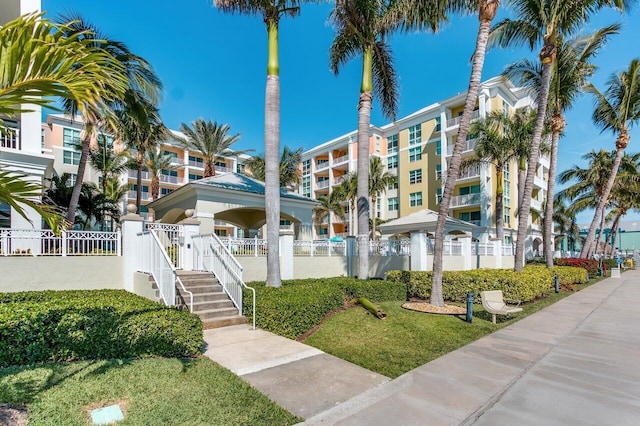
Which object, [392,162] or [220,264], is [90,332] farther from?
[392,162]

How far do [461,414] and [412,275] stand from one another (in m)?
8.60

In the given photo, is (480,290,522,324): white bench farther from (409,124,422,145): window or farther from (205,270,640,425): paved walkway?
(409,124,422,145): window

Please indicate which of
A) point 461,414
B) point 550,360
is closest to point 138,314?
point 461,414

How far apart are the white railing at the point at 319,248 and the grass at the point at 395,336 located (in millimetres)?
4640

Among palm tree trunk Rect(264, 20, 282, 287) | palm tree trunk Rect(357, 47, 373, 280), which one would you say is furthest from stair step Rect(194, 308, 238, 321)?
palm tree trunk Rect(357, 47, 373, 280)

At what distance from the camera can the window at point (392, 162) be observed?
136ft

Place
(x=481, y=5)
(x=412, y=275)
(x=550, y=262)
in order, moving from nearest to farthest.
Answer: (x=481, y=5) < (x=412, y=275) < (x=550, y=262)

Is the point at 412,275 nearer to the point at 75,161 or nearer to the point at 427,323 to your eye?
the point at 427,323

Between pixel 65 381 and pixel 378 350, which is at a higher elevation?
pixel 65 381

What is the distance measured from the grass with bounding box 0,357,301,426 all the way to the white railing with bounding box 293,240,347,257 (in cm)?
877

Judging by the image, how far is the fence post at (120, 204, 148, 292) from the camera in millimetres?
10484

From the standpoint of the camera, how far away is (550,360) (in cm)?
630

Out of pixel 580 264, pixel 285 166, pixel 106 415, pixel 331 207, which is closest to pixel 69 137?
pixel 285 166

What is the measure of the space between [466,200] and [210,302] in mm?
30397
